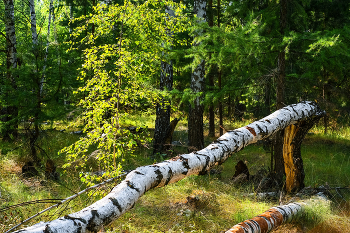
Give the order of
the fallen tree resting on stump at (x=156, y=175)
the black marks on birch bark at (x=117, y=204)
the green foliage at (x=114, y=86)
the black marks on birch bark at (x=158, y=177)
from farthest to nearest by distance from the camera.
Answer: the green foliage at (x=114, y=86), the black marks on birch bark at (x=158, y=177), the black marks on birch bark at (x=117, y=204), the fallen tree resting on stump at (x=156, y=175)

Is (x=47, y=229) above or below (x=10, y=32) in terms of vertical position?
below

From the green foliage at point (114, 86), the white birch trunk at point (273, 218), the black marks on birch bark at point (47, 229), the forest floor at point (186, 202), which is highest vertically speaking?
the green foliage at point (114, 86)

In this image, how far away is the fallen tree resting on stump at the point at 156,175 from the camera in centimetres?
185

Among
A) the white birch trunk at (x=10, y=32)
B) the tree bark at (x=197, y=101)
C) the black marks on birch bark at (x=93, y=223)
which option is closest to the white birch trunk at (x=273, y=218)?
the black marks on birch bark at (x=93, y=223)

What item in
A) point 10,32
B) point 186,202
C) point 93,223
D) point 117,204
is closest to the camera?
point 93,223

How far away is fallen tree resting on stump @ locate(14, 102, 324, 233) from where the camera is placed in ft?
6.08

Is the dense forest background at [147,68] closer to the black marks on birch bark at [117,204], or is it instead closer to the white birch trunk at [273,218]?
the white birch trunk at [273,218]

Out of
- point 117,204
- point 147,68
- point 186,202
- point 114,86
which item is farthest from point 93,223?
point 147,68

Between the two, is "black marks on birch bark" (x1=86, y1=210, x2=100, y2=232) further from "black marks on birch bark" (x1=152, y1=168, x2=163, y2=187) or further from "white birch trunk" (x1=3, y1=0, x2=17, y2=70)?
"white birch trunk" (x1=3, y1=0, x2=17, y2=70)

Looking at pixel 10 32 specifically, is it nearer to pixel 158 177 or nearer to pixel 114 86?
pixel 114 86

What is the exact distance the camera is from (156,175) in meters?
2.59

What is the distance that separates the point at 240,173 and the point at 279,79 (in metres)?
2.42

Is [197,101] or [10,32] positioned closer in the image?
[197,101]

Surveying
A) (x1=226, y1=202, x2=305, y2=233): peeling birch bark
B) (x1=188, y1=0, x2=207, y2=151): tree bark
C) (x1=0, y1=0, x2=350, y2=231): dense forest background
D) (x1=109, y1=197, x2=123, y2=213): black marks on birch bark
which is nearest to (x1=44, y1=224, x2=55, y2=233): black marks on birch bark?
(x1=109, y1=197, x2=123, y2=213): black marks on birch bark
